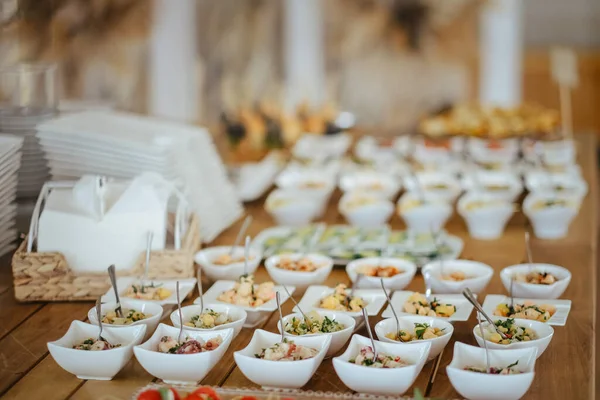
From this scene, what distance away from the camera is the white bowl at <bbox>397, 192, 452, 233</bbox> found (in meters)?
3.26

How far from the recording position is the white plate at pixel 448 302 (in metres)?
2.25

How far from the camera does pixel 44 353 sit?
7.22 feet

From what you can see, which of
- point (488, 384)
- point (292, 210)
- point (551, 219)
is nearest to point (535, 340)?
point (488, 384)

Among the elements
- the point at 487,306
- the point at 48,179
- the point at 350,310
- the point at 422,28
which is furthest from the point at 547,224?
the point at 422,28

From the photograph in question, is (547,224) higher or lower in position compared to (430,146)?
lower

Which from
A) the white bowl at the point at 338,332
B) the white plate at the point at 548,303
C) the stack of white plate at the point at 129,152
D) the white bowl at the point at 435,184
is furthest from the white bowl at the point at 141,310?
the white bowl at the point at 435,184

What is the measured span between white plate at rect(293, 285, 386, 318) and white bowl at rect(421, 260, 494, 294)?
0.18m

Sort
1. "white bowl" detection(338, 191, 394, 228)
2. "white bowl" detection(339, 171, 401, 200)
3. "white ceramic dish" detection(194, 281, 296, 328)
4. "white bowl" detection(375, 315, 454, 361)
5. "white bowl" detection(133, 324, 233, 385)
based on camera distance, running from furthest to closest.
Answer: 1. "white bowl" detection(339, 171, 401, 200)
2. "white bowl" detection(338, 191, 394, 228)
3. "white ceramic dish" detection(194, 281, 296, 328)
4. "white bowl" detection(375, 315, 454, 361)
5. "white bowl" detection(133, 324, 233, 385)

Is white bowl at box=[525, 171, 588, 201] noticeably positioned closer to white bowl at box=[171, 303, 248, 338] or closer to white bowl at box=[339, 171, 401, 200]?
white bowl at box=[339, 171, 401, 200]

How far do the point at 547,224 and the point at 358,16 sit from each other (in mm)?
4713

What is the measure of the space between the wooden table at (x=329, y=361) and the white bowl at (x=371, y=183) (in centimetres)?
65

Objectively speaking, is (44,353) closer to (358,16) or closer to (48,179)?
(48,179)

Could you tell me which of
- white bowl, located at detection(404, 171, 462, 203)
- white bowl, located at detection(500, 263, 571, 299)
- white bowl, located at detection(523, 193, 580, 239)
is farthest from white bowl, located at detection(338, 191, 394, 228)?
white bowl, located at detection(500, 263, 571, 299)

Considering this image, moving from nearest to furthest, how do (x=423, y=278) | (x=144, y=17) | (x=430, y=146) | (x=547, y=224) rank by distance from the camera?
1. (x=423, y=278)
2. (x=547, y=224)
3. (x=430, y=146)
4. (x=144, y=17)
